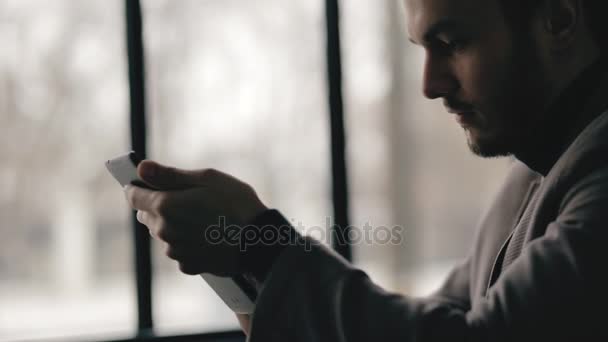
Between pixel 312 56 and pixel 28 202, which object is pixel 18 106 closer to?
pixel 28 202

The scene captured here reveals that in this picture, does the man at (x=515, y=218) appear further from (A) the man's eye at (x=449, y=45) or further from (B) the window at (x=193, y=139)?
(B) the window at (x=193, y=139)

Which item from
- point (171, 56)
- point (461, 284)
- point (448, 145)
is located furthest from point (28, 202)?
point (448, 145)

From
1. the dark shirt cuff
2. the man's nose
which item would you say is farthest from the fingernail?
the man's nose

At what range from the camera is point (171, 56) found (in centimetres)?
144

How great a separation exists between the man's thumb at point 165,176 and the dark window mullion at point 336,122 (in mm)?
950

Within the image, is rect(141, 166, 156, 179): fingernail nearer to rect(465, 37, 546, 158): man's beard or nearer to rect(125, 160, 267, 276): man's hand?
rect(125, 160, 267, 276): man's hand

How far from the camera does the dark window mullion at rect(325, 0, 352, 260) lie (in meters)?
1.55

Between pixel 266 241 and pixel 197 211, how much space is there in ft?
0.24

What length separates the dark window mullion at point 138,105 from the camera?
54.4 inches

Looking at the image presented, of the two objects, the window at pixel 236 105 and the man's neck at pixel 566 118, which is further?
the window at pixel 236 105

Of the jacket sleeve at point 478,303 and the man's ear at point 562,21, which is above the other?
the man's ear at point 562,21

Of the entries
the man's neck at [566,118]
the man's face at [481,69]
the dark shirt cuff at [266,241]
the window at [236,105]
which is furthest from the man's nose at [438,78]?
the window at [236,105]

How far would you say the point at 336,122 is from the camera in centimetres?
156

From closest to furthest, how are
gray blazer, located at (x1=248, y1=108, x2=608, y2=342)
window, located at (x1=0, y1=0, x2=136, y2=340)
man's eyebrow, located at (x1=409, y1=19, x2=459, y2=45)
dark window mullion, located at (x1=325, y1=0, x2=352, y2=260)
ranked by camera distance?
gray blazer, located at (x1=248, y1=108, x2=608, y2=342) → man's eyebrow, located at (x1=409, y1=19, x2=459, y2=45) → window, located at (x1=0, y1=0, x2=136, y2=340) → dark window mullion, located at (x1=325, y1=0, x2=352, y2=260)
